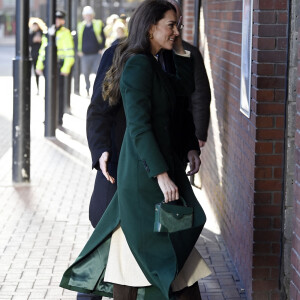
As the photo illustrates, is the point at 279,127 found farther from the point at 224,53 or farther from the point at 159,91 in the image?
the point at 224,53

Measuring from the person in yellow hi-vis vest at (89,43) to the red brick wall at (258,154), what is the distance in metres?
12.4

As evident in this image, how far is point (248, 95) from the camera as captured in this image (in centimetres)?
562

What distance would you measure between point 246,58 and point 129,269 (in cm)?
179

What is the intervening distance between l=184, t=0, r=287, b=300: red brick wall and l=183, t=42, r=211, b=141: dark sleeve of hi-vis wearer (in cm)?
32

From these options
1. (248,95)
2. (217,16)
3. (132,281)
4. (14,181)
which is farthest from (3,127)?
(132,281)

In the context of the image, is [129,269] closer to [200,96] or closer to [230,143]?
[230,143]

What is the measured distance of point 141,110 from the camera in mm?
4156

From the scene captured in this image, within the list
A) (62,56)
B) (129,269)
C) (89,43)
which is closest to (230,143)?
(129,269)

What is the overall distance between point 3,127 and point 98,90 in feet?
34.0

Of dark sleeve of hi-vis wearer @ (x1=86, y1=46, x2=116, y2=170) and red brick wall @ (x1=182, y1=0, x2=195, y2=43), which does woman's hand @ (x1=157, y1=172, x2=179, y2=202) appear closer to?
dark sleeve of hi-vis wearer @ (x1=86, y1=46, x2=116, y2=170)

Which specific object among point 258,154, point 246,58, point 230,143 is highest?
point 246,58

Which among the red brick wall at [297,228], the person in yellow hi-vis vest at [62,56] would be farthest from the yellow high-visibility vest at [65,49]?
the red brick wall at [297,228]

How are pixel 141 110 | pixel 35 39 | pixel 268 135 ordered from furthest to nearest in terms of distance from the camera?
1. pixel 35 39
2. pixel 268 135
3. pixel 141 110

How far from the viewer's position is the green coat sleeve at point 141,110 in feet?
13.6
